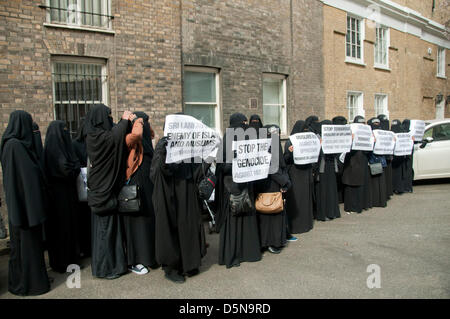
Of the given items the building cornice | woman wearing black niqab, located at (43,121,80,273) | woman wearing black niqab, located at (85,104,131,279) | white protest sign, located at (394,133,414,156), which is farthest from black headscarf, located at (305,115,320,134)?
the building cornice

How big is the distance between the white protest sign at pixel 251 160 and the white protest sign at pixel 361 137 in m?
3.10

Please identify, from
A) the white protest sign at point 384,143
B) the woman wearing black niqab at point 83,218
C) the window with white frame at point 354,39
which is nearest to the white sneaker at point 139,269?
the woman wearing black niqab at point 83,218

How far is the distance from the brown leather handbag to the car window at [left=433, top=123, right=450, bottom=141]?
7.78 metres

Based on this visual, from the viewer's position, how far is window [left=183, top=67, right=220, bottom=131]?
390 inches

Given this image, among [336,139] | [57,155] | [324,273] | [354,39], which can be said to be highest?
[354,39]

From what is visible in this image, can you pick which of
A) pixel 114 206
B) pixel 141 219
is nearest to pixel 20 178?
pixel 114 206

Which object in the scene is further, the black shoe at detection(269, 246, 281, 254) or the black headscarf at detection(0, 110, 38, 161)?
the black shoe at detection(269, 246, 281, 254)

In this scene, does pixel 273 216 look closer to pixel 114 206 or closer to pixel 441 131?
pixel 114 206

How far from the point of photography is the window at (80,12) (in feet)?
24.9

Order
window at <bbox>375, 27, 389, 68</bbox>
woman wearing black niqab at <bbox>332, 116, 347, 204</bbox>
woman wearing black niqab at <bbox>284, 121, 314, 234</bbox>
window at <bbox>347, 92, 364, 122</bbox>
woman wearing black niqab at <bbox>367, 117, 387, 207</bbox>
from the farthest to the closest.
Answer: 1. window at <bbox>375, 27, 389, 68</bbox>
2. window at <bbox>347, 92, 364, 122</bbox>
3. woman wearing black niqab at <bbox>367, 117, 387, 207</bbox>
4. woman wearing black niqab at <bbox>332, 116, 347, 204</bbox>
5. woman wearing black niqab at <bbox>284, 121, 314, 234</bbox>

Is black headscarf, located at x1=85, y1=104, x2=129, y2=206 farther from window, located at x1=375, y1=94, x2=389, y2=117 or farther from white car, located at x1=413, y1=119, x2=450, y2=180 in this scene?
window, located at x1=375, y1=94, x2=389, y2=117

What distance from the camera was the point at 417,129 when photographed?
10.1m

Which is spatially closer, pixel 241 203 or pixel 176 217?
pixel 176 217

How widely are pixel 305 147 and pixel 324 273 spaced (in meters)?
2.47
